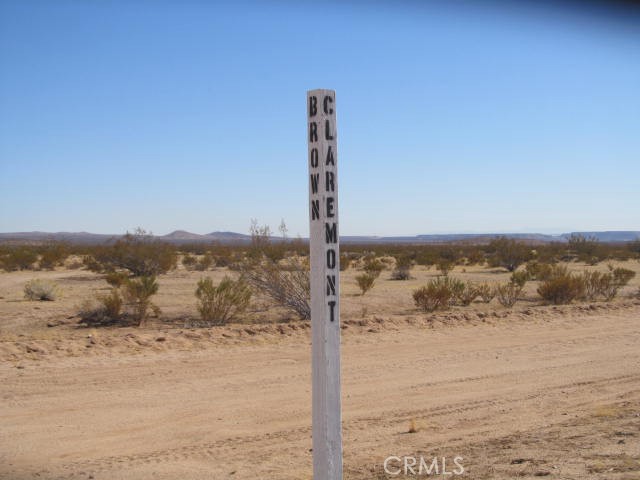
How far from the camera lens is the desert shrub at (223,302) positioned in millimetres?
19922

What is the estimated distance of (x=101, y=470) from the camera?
25.7 feet

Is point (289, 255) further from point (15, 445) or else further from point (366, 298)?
point (15, 445)

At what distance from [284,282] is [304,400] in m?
10.3

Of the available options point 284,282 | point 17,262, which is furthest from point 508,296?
point 17,262

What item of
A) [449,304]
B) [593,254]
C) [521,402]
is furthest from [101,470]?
[593,254]

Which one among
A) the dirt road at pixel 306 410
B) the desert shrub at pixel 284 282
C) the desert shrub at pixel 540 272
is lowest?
the dirt road at pixel 306 410

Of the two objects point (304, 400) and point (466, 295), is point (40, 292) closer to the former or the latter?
point (466, 295)

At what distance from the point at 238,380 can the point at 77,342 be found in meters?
4.59

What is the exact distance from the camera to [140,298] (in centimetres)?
2095

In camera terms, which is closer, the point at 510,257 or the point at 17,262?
the point at 17,262

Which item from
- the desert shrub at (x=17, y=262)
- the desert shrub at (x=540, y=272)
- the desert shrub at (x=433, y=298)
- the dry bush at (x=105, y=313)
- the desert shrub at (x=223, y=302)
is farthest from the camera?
the desert shrub at (x=17, y=262)

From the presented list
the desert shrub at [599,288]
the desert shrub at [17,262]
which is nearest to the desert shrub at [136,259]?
the desert shrub at [17,262]

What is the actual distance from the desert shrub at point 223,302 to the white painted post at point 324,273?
14524 millimetres

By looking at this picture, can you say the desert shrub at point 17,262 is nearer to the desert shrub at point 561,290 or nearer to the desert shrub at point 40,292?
the desert shrub at point 40,292
